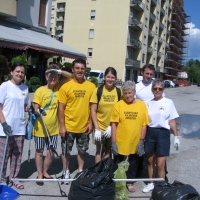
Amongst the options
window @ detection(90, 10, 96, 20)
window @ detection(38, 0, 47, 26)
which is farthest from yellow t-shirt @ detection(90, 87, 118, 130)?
window @ detection(90, 10, 96, 20)

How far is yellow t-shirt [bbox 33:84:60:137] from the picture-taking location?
4008mm

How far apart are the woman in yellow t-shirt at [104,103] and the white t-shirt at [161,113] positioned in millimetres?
588

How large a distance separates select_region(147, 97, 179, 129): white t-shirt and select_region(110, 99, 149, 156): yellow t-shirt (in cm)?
12

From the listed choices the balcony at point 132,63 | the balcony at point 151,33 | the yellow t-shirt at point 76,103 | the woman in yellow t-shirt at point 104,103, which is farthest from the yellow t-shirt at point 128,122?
the balcony at point 151,33

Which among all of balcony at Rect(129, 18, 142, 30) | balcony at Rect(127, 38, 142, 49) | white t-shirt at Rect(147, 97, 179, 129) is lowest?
white t-shirt at Rect(147, 97, 179, 129)

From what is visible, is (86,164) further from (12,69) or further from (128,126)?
(12,69)

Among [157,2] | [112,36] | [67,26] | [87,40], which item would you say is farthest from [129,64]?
[157,2]

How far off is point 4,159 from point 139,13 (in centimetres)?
4395

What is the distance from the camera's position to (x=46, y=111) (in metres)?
4.06

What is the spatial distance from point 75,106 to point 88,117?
286 mm

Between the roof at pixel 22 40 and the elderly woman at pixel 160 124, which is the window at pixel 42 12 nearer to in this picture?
the roof at pixel 22 40

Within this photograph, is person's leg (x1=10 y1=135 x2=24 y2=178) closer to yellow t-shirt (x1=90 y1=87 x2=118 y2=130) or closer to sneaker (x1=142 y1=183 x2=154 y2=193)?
yellow t-shirt (x1=90 y1=87 x2=118 y2=130)

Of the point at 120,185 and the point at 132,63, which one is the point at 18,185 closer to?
the point at 120,185

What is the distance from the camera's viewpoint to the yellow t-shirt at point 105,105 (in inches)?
160
